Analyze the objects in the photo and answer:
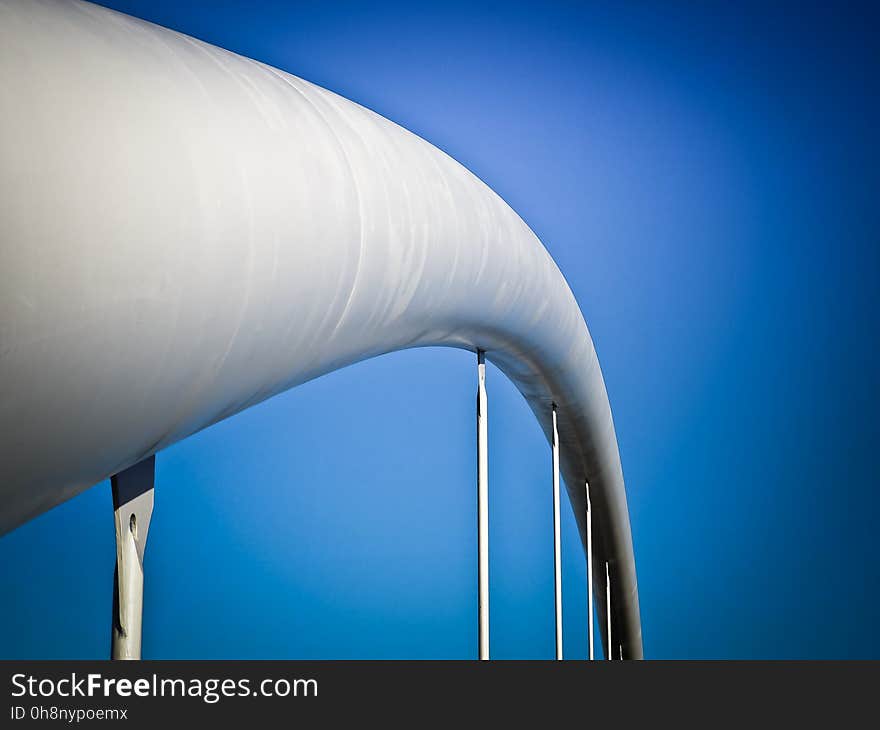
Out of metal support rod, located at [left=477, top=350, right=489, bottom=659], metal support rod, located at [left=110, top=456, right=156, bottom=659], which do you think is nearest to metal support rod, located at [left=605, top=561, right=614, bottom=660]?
metal support rod, located at [left=477, top=350, right=489, bottom=659]

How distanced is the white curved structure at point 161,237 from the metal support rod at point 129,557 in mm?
75

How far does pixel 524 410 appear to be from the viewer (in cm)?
334

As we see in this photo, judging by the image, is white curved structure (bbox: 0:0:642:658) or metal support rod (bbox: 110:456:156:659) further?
metal support rod (bbox: 110:456:156:659)

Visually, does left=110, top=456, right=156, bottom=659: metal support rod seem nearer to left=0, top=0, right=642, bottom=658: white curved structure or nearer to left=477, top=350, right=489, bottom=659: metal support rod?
left=0, top=0, right=642, bottom=658: white curved structure

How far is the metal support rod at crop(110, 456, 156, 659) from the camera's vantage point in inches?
11.2

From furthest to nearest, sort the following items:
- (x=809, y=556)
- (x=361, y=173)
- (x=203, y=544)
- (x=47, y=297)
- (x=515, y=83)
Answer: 1. (x=203, y=544)
2. (x=809, y=556)
3. (x=515, y=83)
4. (x=361, y=173)
5. (x=47, y=297)

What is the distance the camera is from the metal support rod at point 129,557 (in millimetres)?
284

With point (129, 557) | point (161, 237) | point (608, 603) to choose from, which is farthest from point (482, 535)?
point (608, 603)

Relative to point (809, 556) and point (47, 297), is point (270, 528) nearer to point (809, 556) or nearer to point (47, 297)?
point (809, 556)

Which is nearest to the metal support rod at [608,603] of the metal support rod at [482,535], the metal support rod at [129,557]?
the metal support rod at [482,535]

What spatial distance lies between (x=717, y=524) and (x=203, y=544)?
217cm

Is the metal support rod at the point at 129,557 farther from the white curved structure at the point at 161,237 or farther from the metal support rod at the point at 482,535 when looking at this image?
the metal support rod at the point at 482,535

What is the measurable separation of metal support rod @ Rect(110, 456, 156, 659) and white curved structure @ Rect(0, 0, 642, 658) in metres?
0.08
